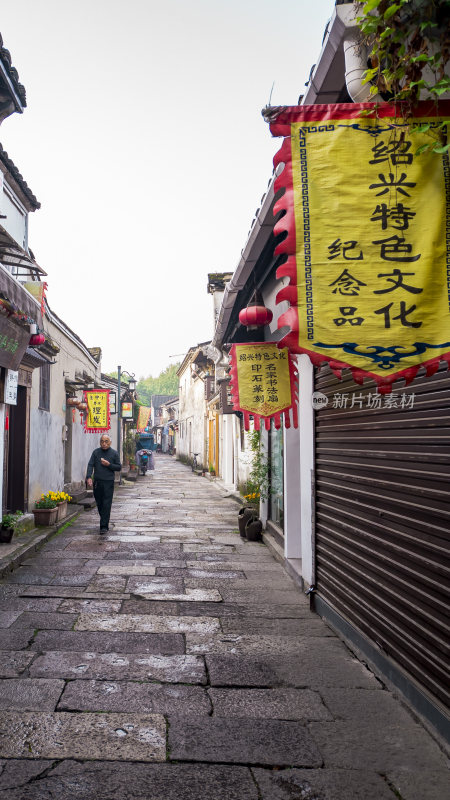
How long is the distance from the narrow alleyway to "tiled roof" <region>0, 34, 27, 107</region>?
6533mm

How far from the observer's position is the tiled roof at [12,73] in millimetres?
7209

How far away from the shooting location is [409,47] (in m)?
2.65

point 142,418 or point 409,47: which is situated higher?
point 409,47

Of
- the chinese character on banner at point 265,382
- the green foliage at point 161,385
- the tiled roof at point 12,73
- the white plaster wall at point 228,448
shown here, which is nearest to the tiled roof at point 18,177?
the tiled roof at point 12,73

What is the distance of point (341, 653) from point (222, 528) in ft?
23.0

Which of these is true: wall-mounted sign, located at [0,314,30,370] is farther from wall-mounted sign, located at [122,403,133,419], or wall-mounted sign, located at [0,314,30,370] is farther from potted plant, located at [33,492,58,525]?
wall-mounted sign, located at [122,403,133,419]

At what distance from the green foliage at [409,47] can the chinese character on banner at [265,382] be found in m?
4.78

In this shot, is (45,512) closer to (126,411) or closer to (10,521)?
(10,521)

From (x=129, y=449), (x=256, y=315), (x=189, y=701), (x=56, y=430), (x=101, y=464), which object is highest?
(x=256, y=315)

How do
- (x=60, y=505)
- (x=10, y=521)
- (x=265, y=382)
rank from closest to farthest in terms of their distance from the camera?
(x=265, y=382) → (x=10, y=521) → (x=60, y=505)

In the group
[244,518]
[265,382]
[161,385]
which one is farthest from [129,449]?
[161,385]

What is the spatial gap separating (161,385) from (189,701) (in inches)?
3953

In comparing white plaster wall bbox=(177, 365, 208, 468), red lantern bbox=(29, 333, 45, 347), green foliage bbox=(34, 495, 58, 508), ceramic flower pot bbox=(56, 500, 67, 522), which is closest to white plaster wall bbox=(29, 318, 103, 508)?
green foliage bbox=(34, 495, 58, 508)

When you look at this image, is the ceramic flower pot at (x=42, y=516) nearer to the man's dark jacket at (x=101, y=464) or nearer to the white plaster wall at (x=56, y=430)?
the white plaster wall at (x=56, y=430)
